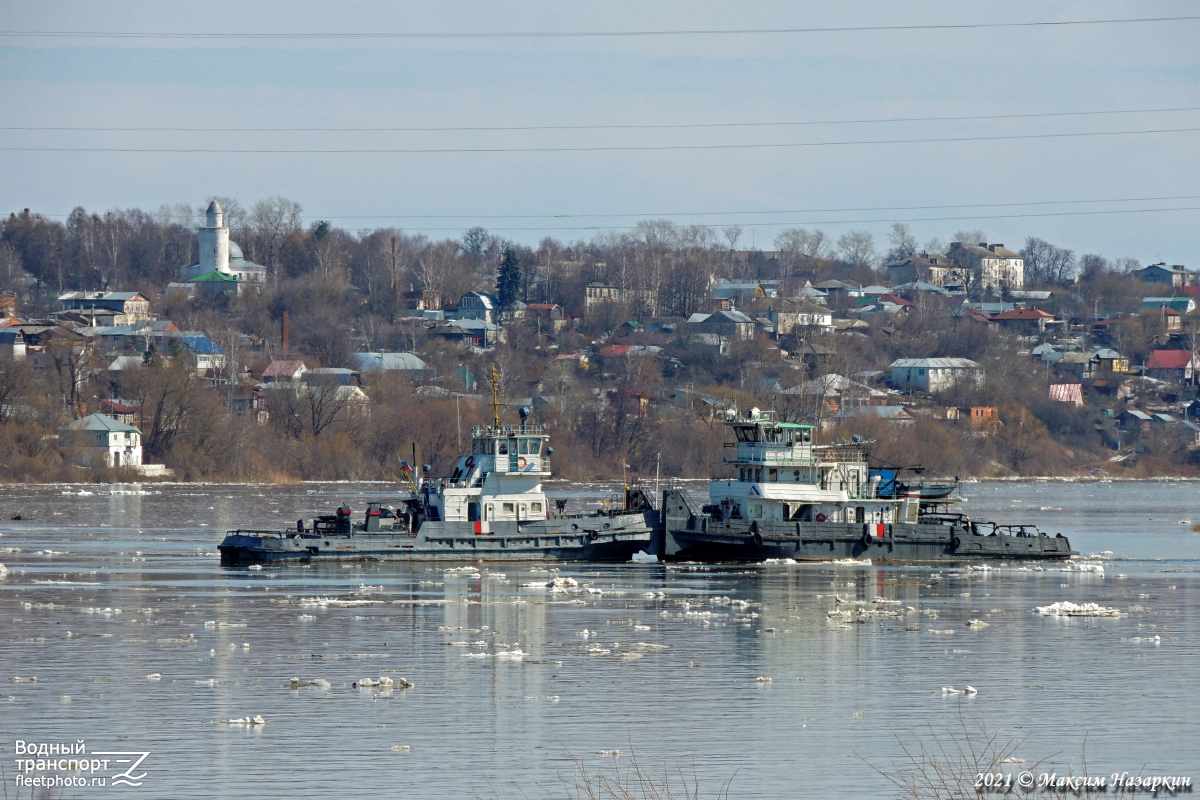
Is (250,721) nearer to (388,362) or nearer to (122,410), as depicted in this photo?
(122,410)

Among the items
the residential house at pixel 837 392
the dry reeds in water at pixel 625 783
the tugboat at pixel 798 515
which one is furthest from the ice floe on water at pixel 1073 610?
Result: the residential house at pixel 837 392

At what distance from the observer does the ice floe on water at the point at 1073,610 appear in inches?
1654

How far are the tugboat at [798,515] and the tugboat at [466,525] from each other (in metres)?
3.91

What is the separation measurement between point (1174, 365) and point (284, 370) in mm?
108389

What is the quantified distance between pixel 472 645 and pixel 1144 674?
45.7 feet

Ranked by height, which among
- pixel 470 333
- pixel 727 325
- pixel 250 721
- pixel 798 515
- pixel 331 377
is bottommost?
pixel 250 721

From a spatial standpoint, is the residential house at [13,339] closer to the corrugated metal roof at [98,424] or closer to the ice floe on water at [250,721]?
the corrugated metal roof at [98,424]

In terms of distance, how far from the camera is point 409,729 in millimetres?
25844

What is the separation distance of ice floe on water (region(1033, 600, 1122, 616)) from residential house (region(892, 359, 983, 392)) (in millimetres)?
128244

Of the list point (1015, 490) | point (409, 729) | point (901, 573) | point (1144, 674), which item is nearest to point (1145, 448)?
point (1015, 490)

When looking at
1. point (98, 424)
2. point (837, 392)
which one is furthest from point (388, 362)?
point (837, 392)

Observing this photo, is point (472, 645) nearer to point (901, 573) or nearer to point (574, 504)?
point (901, 573)

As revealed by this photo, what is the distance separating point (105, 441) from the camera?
123 metres

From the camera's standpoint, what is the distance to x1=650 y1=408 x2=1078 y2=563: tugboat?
56.8m
